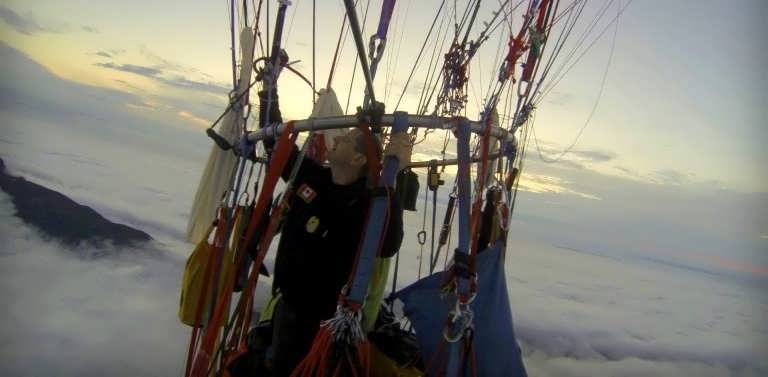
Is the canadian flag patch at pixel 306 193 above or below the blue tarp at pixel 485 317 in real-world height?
above

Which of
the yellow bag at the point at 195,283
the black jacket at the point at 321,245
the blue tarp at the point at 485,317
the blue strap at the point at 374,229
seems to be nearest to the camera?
the blue strap at the point at 374,229

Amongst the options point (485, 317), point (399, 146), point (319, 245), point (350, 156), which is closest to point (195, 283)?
point (319, 245)

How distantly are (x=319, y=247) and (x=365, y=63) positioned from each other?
37.1 inches

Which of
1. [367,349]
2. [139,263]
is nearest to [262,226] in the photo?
[367,349]

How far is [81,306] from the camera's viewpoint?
932 inches

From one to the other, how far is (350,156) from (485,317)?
97 centimetres

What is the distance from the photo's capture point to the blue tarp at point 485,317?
2.01 metres

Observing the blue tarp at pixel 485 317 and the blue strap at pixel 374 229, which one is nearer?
the blue strap at pixel 374 229

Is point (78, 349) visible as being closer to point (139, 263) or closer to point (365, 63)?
point (139, 263)

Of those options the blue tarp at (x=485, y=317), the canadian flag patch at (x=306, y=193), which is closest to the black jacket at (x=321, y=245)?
the canadian flag patch at (x=306, y=193)

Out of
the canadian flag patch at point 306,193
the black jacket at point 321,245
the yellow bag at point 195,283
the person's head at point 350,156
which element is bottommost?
the yellow bag at point 195,283

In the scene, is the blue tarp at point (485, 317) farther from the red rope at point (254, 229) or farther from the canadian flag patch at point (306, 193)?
the red rope at point (254, 229)

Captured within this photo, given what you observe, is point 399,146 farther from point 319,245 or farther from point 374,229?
point 319,245

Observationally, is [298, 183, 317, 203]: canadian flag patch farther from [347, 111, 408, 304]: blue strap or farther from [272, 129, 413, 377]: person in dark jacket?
[347, 111, 408, 304]: blue strap
